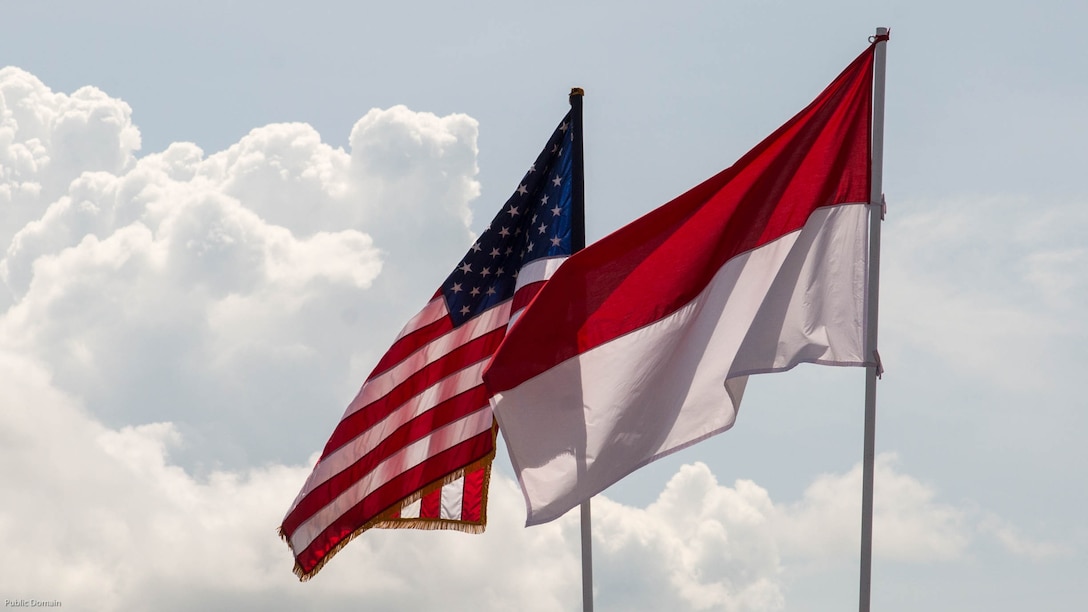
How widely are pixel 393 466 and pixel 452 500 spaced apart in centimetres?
148

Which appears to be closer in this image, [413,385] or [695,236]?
[695,236]

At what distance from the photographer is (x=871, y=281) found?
64.2 feet

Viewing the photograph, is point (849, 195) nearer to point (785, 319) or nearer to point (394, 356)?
point (785, 319)

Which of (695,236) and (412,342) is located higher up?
(412,342)

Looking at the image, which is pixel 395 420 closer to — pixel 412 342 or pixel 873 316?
pixel 412 342

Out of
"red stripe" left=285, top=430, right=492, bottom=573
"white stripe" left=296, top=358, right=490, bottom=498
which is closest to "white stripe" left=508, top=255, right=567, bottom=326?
"white stripe" left=296, top=358, right=490, bottom=498

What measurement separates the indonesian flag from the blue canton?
3522 mm

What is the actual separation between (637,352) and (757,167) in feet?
10.1

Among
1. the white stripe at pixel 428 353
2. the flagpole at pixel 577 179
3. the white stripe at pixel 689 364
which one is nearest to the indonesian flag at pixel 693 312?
the white stripe at pixel 689 364

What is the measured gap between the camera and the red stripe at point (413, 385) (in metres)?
24.5

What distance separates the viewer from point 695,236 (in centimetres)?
2042

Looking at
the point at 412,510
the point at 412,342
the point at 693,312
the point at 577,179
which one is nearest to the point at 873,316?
the point at 693,312

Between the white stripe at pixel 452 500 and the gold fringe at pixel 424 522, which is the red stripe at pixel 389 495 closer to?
the gold fringe at pixel 424 522

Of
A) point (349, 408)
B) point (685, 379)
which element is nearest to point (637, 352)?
point (685, 379)
